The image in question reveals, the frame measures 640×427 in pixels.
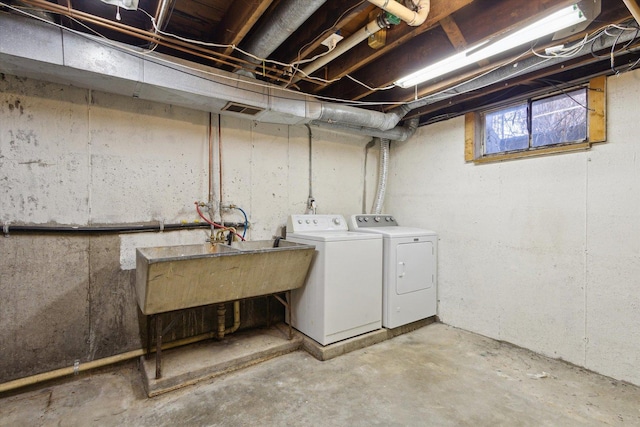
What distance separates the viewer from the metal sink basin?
1993 mm

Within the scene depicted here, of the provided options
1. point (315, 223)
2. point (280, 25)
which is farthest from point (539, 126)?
point (280, 25)

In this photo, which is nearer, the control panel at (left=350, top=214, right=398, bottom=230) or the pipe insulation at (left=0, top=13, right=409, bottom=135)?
the pipe insulation at (left=0, top=13, right=409, bottom=135)

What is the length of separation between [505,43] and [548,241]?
167 cm

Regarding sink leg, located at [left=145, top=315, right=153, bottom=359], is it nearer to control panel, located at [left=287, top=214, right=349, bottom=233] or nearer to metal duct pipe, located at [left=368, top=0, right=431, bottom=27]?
control panel, located at [left=287, top=214, right=349, bottom=233]

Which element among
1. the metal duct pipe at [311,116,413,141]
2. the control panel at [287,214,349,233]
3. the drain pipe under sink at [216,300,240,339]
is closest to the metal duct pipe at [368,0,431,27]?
the metal duct pipe at [311,116,413,141]

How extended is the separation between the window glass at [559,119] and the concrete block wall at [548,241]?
0.17 meters

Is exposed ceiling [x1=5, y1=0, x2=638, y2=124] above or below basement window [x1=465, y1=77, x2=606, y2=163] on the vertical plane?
above

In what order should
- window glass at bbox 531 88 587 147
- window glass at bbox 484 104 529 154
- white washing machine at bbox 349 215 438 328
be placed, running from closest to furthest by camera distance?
window glass at bbox 531 88 587 147
window glass at bbox 484 104 529 154
white washing machine at bbox 349 215 438 328

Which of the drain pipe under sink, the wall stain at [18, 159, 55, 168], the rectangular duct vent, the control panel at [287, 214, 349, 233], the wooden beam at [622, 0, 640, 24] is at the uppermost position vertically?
the wooden beam at [622, 0, 640, 24]

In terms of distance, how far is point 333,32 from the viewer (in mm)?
1903

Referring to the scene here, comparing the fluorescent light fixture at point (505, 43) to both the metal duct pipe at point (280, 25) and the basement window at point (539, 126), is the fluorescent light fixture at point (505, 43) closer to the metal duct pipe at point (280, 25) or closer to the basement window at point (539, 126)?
the basement window at point (539, 126)

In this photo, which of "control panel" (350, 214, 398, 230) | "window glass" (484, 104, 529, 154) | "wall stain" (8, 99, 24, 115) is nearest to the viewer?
"wall stain" (8, 99, 24, 115)

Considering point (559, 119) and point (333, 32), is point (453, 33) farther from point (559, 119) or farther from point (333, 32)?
point (559, 119)

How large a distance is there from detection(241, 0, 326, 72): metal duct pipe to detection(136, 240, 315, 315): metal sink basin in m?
1.44
